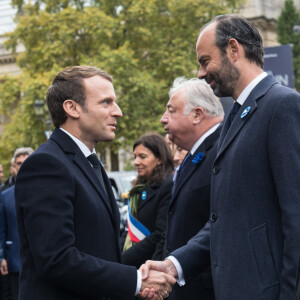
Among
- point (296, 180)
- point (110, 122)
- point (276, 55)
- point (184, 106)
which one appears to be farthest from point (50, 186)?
point (276, 55)

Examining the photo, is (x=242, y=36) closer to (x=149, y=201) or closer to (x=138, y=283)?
(x=138, y=283)

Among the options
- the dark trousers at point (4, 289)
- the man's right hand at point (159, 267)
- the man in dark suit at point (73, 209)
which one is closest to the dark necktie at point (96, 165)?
the man in dark suit at point (73, 209)

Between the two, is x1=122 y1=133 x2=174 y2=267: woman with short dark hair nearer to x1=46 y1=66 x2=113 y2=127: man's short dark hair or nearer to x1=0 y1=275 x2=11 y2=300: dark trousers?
x1=46 y1=66 x2=113 y2=127: man's short dark hair

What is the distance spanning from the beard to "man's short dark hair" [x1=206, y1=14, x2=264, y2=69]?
0.24 ft

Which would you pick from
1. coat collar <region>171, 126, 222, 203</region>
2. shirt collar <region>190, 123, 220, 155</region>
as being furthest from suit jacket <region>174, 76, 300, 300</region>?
shirt collar <region>190, 123, 220, 155</region>

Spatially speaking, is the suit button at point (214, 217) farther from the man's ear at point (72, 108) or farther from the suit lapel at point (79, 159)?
the man's ear at point (72, 108)

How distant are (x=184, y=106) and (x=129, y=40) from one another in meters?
22.3

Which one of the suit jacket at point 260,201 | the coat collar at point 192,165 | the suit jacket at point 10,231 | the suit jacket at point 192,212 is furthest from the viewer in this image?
the suit jacket at point 10,231

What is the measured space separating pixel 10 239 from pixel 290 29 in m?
34.0

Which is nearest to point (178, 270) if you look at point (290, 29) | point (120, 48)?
point (120, 48)

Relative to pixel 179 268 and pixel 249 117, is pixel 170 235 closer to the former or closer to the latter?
pixel 179 268

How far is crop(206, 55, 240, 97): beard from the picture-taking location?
3.34 meters

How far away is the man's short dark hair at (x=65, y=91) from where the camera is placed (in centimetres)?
351

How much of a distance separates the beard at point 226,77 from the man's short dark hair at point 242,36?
0.07 metres
